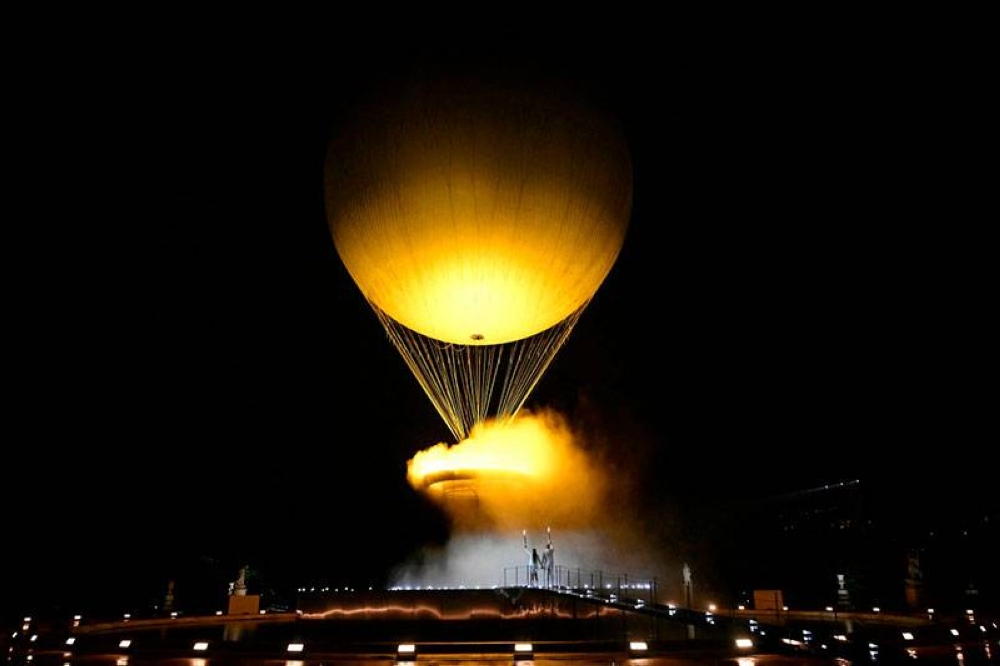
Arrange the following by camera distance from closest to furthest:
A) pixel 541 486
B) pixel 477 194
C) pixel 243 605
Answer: pixel 477 194
pixel 243 605
pixel 541 486

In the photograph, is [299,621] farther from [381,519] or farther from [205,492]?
[381,519]

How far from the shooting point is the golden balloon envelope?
10094mm

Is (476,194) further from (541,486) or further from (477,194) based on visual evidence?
(541,486)

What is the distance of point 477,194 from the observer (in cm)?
1025

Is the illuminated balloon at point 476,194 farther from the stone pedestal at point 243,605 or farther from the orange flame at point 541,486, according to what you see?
the orange flame at point 541,486

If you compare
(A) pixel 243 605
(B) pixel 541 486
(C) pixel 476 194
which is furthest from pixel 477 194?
(B) pixel 541 486

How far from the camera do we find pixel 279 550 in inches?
1052

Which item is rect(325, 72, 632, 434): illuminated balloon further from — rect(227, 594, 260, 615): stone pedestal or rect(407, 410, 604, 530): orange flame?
rect(407, 410, 604, 530): orange flame

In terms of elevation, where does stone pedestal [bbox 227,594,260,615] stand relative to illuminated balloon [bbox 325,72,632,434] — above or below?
below

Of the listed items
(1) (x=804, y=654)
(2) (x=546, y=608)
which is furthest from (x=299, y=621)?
(1) (x=804, y=654)

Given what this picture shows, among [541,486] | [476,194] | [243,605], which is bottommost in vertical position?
[243,605]

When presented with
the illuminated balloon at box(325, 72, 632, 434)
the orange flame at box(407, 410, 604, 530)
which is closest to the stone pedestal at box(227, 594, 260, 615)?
the orange flame at box(407, 410, 604, 530)

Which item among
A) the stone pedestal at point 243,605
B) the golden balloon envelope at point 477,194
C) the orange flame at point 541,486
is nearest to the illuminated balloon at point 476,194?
the golden balloon envelope at point 477,194

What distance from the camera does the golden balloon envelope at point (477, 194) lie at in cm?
1009
